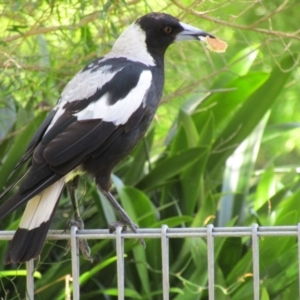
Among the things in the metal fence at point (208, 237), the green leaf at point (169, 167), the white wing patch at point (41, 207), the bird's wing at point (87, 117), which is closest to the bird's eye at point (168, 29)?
the bird's wing at point (87, 117)

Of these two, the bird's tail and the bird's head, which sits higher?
the bird's tail

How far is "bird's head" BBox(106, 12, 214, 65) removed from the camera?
213 centimetres

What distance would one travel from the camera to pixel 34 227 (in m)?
1.51

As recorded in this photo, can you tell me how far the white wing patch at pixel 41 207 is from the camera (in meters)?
1.52

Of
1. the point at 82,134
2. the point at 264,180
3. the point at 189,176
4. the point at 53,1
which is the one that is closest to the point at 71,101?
the point at 82,134

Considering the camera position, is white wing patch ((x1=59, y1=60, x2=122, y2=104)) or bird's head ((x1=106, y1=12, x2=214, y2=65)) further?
bird's head ((x1=106, y1=12, x2=214, y2=65))

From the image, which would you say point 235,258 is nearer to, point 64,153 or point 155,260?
point 155,260

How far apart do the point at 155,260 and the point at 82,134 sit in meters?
0.69

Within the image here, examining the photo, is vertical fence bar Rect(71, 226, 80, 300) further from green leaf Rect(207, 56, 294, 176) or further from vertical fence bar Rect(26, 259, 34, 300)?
green leaf Rect(207, 56, 294, 176)

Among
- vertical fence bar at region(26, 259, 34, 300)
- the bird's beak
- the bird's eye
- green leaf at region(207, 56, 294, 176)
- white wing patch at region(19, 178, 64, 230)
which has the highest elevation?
→ vertical fence bar at region(26, 259, 34, 300)

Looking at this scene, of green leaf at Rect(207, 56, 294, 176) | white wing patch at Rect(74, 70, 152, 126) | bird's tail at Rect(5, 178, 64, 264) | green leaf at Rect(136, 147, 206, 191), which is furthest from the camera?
green leaf at Rect(207, 56, 294, 176)

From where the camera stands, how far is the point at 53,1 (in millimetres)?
1956

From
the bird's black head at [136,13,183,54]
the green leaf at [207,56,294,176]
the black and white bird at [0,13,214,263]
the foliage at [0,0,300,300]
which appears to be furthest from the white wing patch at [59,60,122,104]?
the green leaf at [207,56,294,176]

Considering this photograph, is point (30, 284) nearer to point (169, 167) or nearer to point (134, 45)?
point (134, 45)
